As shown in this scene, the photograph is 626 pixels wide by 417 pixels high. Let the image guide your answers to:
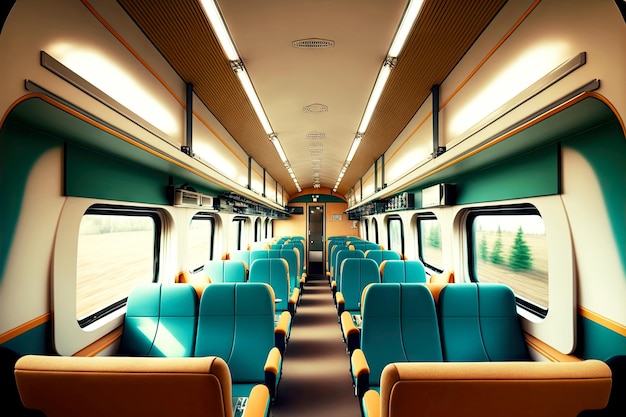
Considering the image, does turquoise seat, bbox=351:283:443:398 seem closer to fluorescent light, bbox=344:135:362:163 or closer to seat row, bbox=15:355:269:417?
seat row, bbox=15:355:269:417

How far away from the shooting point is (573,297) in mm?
1999

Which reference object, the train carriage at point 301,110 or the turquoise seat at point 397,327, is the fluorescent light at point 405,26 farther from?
the turquoise seat at point 397,327

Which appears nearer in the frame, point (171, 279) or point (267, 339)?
point (267, 339)

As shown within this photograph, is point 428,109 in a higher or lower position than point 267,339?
higher

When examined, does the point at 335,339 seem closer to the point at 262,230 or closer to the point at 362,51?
the point at 362,51

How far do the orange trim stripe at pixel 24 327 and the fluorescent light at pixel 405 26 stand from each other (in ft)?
10.8

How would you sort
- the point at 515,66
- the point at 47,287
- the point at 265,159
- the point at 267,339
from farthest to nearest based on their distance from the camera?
the point at 265,159 → the point at 267,339 → the point at 515,66 → the point at 47,287

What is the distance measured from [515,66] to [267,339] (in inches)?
115

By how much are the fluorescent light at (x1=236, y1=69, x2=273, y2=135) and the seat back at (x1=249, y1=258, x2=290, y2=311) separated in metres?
2.39

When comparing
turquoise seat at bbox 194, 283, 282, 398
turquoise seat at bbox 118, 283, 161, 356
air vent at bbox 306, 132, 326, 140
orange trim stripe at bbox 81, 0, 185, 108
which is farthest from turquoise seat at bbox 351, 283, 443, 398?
air vent at bbox 306, 132, 326, 140

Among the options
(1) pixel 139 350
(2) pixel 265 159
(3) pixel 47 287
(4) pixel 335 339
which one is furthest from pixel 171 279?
(2) pixel 265 159

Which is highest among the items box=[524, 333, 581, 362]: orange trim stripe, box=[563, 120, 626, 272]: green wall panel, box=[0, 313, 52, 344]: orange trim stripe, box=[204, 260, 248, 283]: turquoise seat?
box=[563, 120, 626, 272]: green wall panel

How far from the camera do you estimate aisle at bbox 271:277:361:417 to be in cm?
324

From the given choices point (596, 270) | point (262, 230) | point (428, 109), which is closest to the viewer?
point (596, 270)
